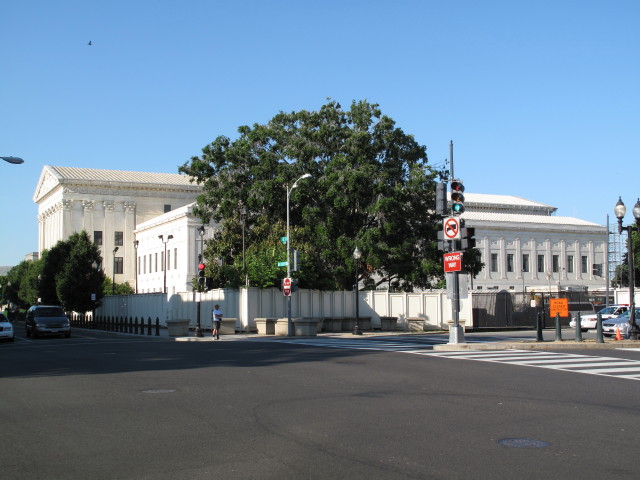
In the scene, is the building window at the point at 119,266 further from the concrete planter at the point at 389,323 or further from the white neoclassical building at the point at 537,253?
the concrete planter at the point at 389,323

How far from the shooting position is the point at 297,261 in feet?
119

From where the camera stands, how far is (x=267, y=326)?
124 feet

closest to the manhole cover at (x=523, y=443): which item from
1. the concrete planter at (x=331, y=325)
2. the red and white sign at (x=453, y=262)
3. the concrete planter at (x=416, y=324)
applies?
the red and white sign at (x=453, y=262)

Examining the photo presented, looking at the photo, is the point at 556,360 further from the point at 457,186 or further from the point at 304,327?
the point at 304,327

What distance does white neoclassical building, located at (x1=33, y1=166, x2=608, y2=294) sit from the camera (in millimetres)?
84000

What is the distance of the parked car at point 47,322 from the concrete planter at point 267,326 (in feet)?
33.5

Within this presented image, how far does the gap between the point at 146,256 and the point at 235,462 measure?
88.4 meters

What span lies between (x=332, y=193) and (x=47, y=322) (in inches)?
704

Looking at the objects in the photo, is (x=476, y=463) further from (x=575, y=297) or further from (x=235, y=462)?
(x=575, y=297)

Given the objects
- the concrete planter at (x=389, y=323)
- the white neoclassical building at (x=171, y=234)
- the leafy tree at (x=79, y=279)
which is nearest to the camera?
the concrete planter at (x=389, y=323)

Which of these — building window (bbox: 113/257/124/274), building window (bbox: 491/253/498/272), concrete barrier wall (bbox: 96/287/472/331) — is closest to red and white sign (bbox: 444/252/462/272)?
concrete barrier wall (bbox: 96/287/472/331)

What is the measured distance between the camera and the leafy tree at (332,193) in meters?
44.1

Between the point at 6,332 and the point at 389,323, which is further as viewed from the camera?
the point at 389,323

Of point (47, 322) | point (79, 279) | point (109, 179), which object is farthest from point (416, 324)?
point (109, 179)
